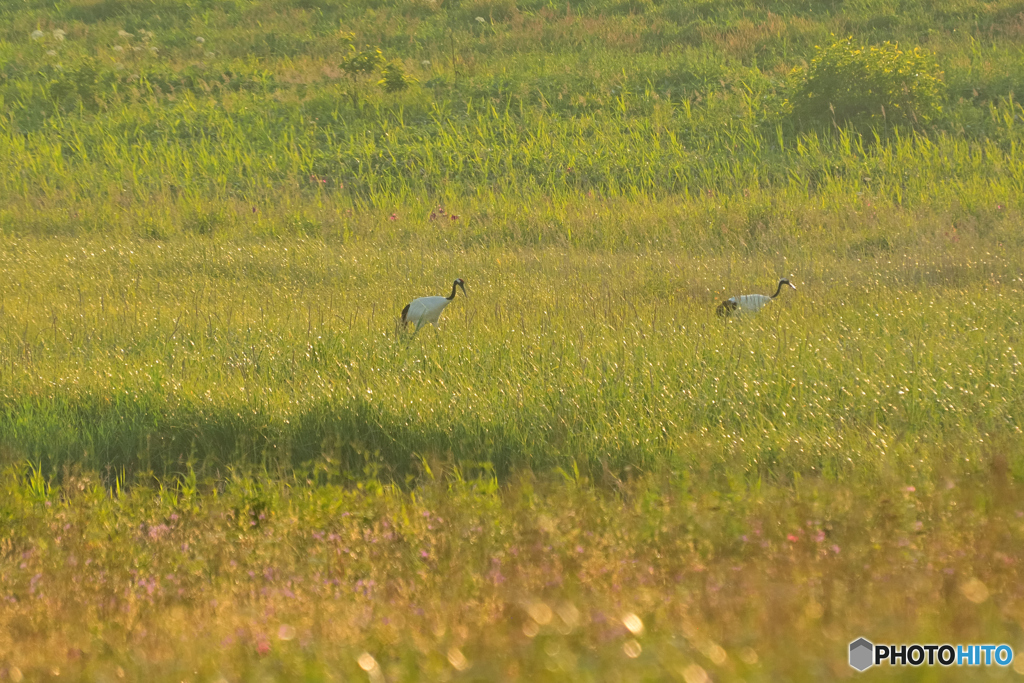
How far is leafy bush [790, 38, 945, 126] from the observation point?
1511 centimetres

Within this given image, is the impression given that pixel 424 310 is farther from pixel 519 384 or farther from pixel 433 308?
pixel 519 384

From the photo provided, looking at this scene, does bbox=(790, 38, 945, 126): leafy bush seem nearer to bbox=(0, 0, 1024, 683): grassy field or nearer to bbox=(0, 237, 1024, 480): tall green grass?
bbox=(0, 0, 1024, 683): grassy field

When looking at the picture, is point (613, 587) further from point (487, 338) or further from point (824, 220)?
point (824, 220)

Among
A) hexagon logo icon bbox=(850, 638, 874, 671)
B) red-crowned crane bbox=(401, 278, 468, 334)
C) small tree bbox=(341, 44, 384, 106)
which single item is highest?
hexagon logo icon bbox=(850, 638, 874, 671)

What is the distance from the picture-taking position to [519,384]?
571cm

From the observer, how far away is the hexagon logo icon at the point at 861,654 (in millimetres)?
2105

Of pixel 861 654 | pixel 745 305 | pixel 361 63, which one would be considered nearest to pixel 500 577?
pixel 861 654

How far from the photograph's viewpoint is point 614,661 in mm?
2102

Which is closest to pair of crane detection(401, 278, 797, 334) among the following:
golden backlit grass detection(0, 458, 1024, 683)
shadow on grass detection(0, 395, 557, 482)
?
shadow on grass detection(0, 395, 557, 482)

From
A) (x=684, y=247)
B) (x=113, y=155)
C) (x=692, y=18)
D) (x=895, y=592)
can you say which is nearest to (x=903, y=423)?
(x=895, y=592)

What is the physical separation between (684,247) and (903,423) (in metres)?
6.52

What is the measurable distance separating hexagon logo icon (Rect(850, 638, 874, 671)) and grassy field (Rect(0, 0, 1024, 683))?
3cm

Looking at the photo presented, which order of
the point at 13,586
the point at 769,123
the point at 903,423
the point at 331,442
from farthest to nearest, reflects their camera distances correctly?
the point at 769,123, the point at 331,442, the point at 903,423, the point at 13,586

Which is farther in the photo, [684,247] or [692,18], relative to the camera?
[692,18]
